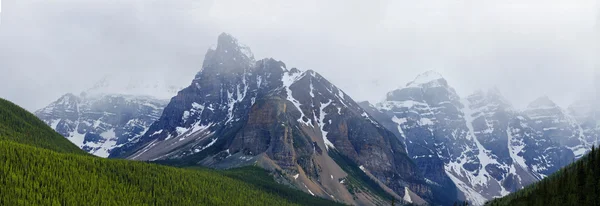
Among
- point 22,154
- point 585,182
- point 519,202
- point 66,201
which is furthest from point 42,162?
point 585,182

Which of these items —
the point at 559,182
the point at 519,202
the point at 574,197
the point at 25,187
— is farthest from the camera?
the point at 25,187

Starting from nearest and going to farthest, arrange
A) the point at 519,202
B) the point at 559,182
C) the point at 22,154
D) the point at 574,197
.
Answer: the point at 574,197
the point at 559,182
the point at 519,202
the point at 22,154

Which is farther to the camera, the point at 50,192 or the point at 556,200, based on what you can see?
the point at 50,192

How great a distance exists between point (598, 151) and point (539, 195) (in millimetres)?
17218

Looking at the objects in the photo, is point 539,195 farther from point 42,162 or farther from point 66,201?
point 42,162

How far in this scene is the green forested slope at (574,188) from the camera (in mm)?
140250

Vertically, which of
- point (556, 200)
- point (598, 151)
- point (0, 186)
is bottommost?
point (556, 200)

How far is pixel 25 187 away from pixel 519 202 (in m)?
135

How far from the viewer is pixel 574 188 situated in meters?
146

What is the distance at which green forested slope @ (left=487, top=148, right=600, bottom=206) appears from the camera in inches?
5522

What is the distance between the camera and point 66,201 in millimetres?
184625

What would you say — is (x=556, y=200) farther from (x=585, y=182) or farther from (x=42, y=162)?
(x=42, y=162)

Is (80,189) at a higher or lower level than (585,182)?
higher

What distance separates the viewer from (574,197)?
465 ft
